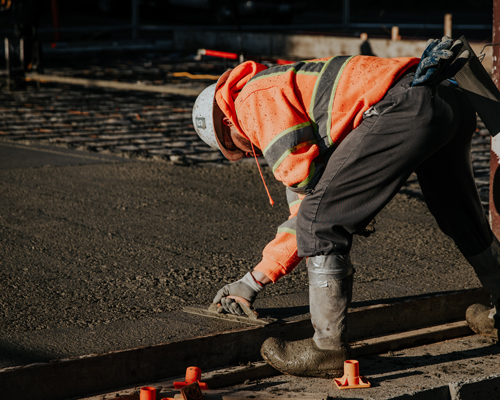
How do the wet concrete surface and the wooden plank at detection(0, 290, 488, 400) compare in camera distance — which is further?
the wet concrete surface

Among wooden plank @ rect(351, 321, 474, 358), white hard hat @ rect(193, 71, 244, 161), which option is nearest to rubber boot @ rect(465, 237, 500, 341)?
wooden plank @ rect(351, 321, 474, 358)

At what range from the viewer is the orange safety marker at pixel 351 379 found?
9.73 ft

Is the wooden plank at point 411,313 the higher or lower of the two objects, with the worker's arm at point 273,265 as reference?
lower

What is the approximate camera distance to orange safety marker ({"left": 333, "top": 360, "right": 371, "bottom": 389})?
2967mm

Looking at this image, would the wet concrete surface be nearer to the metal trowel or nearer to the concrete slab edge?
the metal trowel

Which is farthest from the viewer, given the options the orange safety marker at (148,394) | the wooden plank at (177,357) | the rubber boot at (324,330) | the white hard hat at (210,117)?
the white hard hat at (210,117)

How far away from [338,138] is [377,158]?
0.61ft

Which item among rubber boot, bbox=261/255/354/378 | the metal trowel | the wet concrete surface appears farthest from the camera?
the wet concrete surface

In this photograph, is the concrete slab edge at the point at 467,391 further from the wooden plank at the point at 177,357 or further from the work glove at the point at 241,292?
the work glove at the point at 241,292

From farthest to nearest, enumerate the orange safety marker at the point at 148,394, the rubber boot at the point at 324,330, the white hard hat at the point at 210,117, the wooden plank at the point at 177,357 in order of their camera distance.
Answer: the white hard hat at the point at 210,117
the rubber boot at the point at 324,330
the wooden plank at the point at 177,357
the orange safety marker at the point at 148,394

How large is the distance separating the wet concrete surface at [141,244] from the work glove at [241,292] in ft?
0.31

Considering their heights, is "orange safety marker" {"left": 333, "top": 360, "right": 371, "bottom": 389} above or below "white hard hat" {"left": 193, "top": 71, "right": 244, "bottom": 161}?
below

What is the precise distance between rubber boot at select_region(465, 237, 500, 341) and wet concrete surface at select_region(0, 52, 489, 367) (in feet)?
1.27

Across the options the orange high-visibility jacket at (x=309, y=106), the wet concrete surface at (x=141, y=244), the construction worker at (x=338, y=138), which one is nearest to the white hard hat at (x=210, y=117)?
the construction worker at (x=338, y=138)
